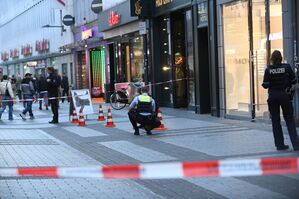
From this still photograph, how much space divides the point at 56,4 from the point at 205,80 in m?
27.4


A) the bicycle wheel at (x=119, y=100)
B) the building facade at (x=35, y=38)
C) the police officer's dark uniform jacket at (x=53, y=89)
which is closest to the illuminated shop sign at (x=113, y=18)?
the bicycle wheel at (x=119, y=100)

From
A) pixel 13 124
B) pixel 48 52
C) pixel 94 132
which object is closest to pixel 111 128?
pixel 94 132

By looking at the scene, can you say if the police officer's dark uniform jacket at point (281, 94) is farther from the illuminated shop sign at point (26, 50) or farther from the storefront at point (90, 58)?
the illuminated shop sign at point (26, 50)

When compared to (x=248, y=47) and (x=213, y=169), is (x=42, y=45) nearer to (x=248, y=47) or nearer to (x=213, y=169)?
(x=248, y=47)

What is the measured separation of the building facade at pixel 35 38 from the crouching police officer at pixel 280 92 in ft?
101

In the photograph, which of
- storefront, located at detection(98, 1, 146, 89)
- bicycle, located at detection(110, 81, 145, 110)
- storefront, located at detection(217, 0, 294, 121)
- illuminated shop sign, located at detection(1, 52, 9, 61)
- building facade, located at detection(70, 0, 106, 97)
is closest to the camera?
storefront, located at detection(217, 0, 294, 121)

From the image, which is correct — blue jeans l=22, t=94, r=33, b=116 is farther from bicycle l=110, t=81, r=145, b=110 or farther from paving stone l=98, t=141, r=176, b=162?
paving stone l=98, t=141, r=176, b=162

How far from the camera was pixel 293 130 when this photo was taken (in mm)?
10023

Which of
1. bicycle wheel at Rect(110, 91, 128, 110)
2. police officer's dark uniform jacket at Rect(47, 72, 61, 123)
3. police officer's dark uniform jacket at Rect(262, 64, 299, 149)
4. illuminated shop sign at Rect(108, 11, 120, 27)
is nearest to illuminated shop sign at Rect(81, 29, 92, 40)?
illuminated shop sign at Rect(108, 11, 120, 27)

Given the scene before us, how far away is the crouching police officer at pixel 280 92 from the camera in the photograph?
32.9ft

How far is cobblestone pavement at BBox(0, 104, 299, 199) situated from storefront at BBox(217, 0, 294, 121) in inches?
24.9

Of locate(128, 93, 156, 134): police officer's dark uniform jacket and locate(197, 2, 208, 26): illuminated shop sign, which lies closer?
locate(128, 93, 156, 134): police officer's dark uniform jacket

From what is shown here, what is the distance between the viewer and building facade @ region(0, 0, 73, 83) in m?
42.7

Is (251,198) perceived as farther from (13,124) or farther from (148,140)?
(13,124)
